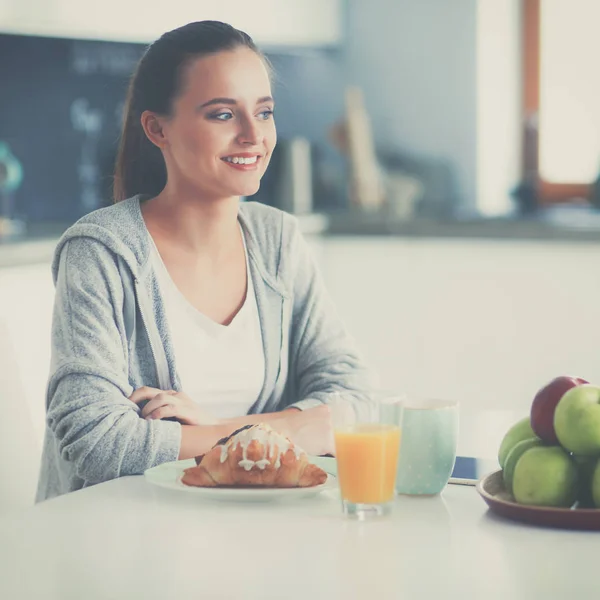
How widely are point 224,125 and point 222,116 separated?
0.06ft

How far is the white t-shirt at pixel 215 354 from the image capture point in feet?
5.77

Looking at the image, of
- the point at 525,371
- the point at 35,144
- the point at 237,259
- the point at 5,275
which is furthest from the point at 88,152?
the point at 237,259

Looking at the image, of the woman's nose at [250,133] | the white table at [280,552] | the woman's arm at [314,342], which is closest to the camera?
the white table at [280,552]

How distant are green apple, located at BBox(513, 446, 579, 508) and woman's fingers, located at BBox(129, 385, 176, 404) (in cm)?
66

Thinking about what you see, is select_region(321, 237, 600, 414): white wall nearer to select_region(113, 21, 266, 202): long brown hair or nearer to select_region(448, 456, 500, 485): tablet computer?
select_region(113, 21, 266, 202): long brown hair

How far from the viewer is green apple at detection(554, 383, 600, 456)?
3.62 feet

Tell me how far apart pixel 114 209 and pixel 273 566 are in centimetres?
93

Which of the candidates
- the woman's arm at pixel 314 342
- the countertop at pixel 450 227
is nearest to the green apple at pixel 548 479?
the woman's arm at pixel 314 342

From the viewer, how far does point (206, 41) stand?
1.80 metres

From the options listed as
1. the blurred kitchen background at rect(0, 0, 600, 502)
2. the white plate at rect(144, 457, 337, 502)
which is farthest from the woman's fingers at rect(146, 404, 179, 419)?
the blurred kitchen background at rect(0, 0, 600, 502)

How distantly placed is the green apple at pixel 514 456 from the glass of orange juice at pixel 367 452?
12 cm

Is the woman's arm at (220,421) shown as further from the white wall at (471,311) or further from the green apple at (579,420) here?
the white wall at (471,311)

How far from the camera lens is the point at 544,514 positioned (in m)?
1.11

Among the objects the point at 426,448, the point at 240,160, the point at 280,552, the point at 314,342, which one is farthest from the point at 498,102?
the point at 280,552
